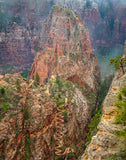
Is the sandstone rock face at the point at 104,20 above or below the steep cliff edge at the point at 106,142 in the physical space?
above

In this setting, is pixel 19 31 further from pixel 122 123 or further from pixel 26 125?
pixel 122 123

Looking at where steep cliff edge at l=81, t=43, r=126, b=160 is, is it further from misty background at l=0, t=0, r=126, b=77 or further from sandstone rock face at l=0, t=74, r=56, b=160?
misty background at l=0, t=0, r=126, b=77

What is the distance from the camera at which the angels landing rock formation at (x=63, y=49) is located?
69.0 m

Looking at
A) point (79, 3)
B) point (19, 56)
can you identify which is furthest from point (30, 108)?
point (79, 3)

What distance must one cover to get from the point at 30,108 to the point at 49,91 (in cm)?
1308

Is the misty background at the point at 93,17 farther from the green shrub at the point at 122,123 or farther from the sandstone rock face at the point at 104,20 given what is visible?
the green shrub at the point at 122,123

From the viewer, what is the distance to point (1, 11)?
12562 centimetres

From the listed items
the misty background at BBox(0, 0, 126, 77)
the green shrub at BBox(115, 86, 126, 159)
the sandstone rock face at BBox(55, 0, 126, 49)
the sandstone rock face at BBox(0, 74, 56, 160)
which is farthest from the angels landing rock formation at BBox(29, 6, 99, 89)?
the sandstone rock face at BBox(55, 0, 126, 49)

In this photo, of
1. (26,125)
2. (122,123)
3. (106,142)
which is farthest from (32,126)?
(122,123)

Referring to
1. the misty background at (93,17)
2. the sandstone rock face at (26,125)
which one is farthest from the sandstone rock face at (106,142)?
the misty background at (93,17)

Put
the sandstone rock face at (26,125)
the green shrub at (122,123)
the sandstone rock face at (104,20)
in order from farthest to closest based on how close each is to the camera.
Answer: the sandstone rock face at (104,20), the sandstone rock face at (26,125), the green shrub at (122,123)

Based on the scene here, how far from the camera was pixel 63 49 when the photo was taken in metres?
72.4

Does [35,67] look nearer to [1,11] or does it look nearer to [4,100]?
[4,100]

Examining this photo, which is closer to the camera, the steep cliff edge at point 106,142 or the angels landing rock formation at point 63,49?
the steep cliff edge at point 106,142
